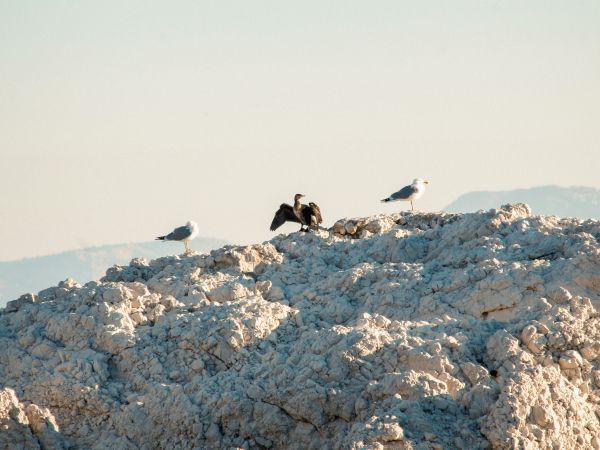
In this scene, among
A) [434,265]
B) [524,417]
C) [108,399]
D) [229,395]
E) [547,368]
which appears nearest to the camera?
[524,417]

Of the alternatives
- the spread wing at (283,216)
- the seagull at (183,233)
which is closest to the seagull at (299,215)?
the spread wing at (283,216)

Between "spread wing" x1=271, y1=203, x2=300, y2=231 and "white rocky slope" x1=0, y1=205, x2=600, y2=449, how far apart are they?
3418 millimetres

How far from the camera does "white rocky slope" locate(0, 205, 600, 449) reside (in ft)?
45.5

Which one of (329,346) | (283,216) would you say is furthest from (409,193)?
(329,346)

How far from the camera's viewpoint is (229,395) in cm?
1528

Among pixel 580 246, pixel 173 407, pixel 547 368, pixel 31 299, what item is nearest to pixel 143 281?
pixel 31 299

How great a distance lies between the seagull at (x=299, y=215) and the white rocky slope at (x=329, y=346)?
2.30 metres

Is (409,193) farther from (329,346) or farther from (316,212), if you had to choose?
(329,346)

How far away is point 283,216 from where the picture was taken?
82.6 feet

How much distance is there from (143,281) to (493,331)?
6.70 m

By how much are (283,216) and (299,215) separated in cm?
87

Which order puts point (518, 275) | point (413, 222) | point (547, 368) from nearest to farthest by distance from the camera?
point (547, 368) → point (518, 275) → point (413, 222)

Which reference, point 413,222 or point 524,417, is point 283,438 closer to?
point 524,417

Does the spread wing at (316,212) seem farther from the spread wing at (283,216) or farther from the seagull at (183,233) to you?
the seagull at (183,233)
